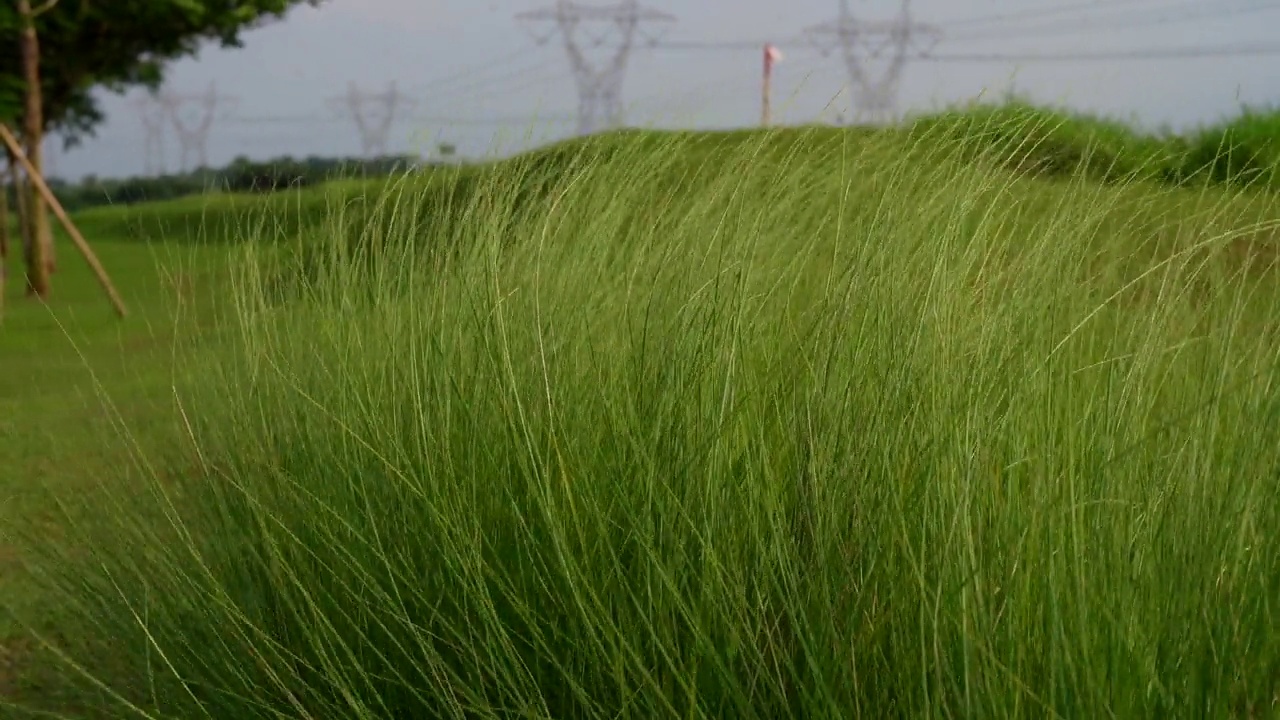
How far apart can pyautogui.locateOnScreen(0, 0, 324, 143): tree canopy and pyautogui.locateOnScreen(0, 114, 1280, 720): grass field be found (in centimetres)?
1000

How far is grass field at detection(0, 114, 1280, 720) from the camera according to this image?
1543mm

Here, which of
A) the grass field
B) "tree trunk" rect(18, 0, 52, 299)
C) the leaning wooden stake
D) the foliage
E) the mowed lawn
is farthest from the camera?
"tree trunk" rect(18, 0, 52, 299)

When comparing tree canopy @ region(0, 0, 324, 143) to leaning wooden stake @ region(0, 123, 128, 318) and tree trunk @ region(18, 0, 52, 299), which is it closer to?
tree trunk @ region(18, 0, 52, 299)

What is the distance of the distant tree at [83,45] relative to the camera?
11.2 metres

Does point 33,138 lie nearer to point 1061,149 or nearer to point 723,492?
point 1061,149

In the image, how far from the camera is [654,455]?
1.88 m

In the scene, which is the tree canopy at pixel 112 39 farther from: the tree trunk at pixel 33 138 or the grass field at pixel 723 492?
the grass field at pixel 723 492

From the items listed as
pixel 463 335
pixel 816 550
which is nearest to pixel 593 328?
pixel 463 335

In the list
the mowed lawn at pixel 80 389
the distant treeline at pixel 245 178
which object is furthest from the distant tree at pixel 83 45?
the distant treeline at pixel 245 178

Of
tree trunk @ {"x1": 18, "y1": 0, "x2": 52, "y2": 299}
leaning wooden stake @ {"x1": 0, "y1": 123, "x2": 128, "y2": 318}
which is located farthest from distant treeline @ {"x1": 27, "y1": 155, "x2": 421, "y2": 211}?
tree trunk @ {"x1": 18, "y1": 0, "x2": 52, "y2": 299}

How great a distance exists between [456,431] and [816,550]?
35.0 inches

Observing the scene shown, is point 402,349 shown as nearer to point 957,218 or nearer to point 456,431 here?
point 456,431

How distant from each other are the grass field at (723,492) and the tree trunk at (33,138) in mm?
8776

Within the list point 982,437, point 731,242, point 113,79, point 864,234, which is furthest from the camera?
point 113,79
